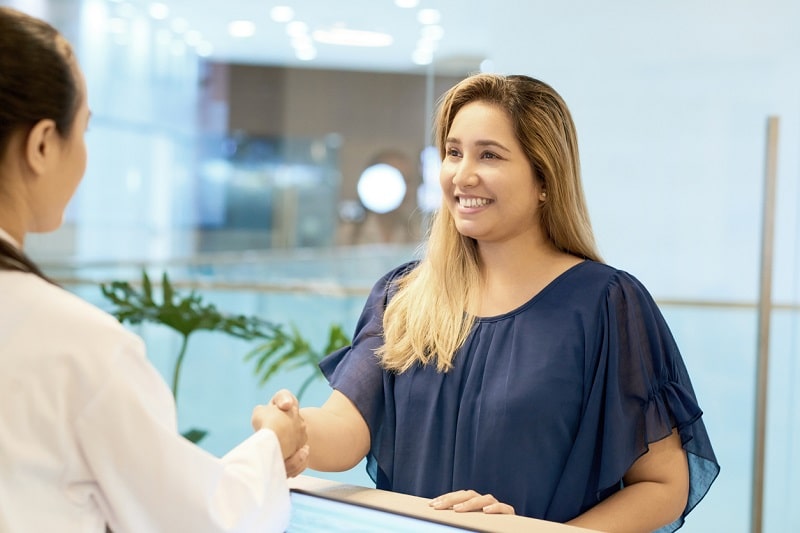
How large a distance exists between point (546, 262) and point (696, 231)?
230 centimetres

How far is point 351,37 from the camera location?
18.2ft

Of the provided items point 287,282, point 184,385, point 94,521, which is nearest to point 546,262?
point 94,521

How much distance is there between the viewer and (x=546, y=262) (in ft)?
6.45

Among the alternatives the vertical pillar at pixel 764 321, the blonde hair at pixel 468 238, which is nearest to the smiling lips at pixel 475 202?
the blonde hair at pixel 468 238

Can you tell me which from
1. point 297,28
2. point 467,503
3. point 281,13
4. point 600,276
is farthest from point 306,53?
point 467,503

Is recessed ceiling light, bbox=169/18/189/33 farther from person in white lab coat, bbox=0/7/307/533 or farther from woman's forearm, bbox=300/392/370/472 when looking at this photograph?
person in white lab coat, bbox=0/7/307/533

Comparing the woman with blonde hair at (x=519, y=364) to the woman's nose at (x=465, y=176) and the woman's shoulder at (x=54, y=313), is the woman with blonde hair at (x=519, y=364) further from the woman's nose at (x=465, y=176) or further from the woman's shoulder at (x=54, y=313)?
the woman's shoulder at (x=54, y=313)

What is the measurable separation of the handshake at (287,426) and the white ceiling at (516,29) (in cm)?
303

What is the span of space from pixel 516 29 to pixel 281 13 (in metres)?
1.66

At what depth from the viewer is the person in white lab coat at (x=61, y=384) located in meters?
1.02

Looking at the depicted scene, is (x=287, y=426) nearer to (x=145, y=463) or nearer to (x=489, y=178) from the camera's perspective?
(x=145, y=463)

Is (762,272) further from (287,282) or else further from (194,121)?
(194,121)

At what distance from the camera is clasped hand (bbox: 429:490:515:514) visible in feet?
4.87

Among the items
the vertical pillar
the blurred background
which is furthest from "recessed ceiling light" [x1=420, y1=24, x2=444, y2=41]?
the vertical pillar
